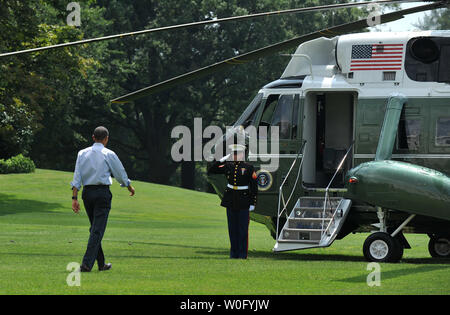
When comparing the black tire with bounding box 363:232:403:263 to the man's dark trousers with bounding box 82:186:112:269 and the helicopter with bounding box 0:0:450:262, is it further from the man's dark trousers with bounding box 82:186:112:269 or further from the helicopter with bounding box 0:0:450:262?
the man's dark trousers with bounding box 82:186:112:269

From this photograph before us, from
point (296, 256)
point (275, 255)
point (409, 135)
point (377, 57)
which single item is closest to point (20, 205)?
point (275, 255)

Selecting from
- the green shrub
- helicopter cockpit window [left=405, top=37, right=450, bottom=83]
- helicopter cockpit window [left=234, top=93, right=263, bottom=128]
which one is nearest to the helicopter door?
helicopter cockpit window [left=234, top=93, right=263, bottom=128]

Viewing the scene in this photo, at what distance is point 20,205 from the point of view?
3581cm

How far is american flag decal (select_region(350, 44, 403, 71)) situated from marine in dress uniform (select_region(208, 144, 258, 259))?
3.14 metres

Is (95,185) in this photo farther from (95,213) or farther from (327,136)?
(327,136)

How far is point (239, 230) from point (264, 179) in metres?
2.32

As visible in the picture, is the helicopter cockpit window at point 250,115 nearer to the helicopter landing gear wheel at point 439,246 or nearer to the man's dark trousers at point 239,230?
the man's dark trousers at point 239,230

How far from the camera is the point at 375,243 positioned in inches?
596

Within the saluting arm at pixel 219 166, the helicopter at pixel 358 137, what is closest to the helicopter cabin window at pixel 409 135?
the helicopter at pixel 358 137

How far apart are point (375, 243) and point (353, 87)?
318cm

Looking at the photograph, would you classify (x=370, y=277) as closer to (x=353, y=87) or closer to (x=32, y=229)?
(x=353, y=87)

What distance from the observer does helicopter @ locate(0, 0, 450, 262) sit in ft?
48.7

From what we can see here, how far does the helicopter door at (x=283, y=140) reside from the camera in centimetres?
1700

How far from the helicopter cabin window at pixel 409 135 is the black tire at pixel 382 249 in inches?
76.4
